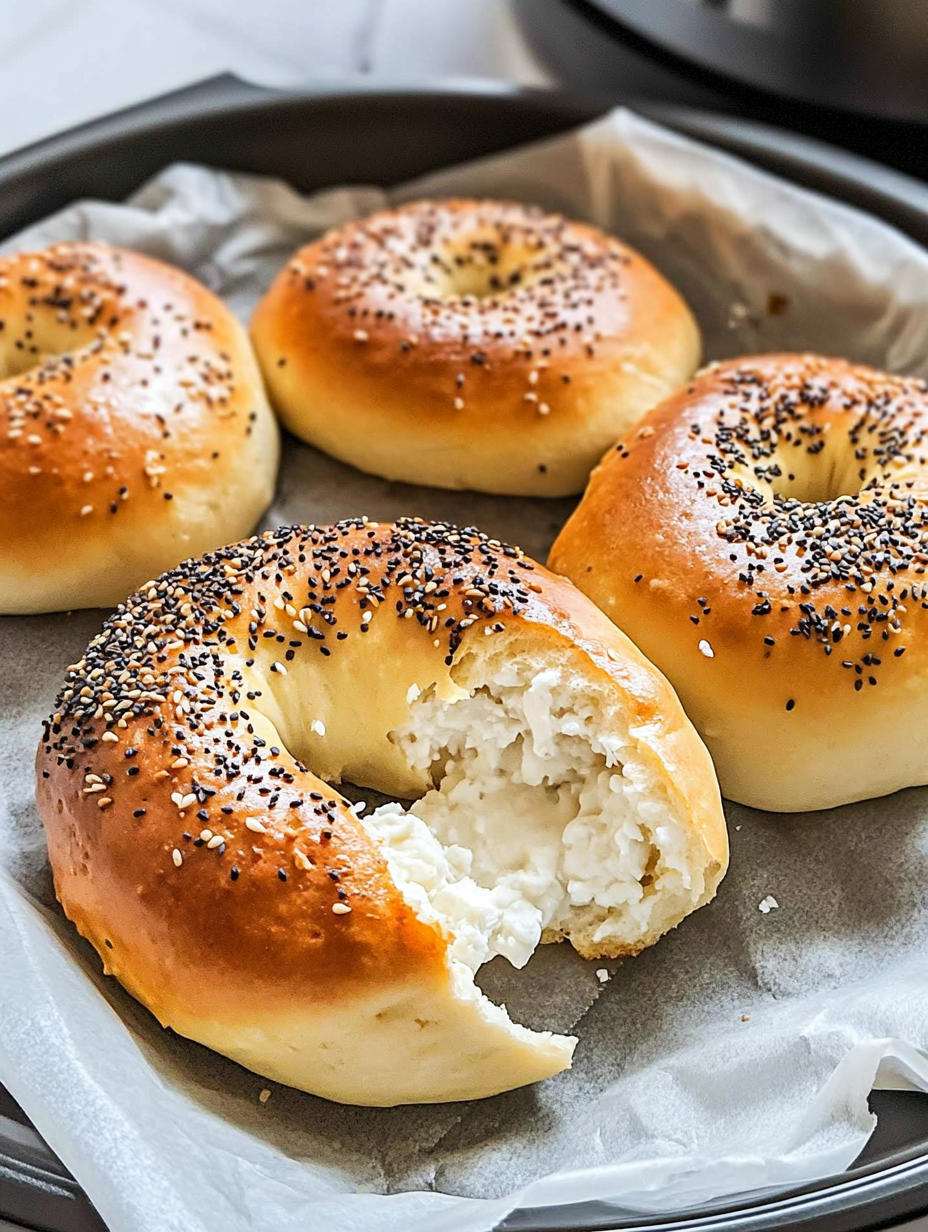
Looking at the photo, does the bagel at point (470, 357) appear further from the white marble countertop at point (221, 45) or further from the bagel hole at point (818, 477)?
the white marble countertop at point (221, 45)

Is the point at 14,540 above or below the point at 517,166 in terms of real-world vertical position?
below

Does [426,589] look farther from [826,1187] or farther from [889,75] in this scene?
[889,75]

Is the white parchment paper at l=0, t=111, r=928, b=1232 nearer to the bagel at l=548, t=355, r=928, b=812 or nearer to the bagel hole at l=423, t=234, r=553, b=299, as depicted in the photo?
the bagel at l=548, t=355, r=928, b=812

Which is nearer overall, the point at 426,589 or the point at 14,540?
the point at 426,589

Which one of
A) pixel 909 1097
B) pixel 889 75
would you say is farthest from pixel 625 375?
pixel 909 1097

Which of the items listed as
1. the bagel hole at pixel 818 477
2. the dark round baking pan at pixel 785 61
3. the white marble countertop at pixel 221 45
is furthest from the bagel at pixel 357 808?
the white marble countertop at pixel 221 45

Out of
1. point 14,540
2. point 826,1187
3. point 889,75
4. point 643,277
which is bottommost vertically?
point 826,1187
